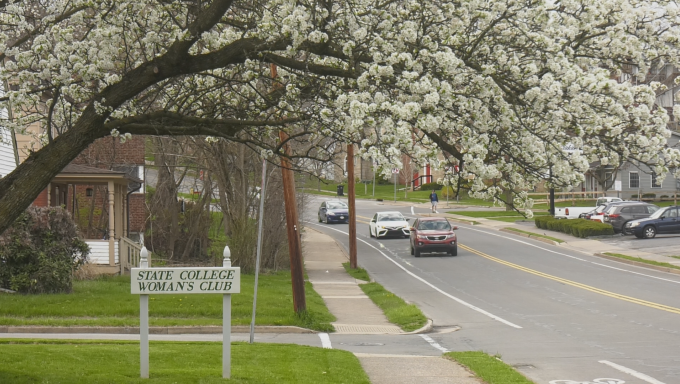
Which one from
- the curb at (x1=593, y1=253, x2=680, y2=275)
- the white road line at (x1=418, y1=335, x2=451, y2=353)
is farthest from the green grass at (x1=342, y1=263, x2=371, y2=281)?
the white road line at (x1=418, y1=335, x2=451, y2=353)

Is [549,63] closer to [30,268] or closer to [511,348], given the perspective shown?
[511,348]

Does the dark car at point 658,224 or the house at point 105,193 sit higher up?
the house at point 105,193

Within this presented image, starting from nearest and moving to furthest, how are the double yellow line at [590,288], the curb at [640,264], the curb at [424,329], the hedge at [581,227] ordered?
the curb at [424,329], the double yellow line at [590,288], the curb at [640,264], the hedge at [581,227]

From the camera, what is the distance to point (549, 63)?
8836mm

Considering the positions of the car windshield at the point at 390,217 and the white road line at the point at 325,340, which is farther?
the car windshield at the point at 390,217

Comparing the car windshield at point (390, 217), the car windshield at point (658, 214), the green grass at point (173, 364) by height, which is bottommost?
the green grass at point (173, 364)

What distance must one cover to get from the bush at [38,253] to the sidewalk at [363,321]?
677 centimetres

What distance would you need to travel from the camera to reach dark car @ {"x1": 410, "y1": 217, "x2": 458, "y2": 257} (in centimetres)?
3588

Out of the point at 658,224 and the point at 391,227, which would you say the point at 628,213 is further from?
the point at 391,227

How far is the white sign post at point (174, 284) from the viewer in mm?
9602

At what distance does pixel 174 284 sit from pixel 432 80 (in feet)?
12.3

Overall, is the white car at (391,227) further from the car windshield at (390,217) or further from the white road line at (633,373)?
the white road line at (633,373)

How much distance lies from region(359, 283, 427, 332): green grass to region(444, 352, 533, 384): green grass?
15.4 feet

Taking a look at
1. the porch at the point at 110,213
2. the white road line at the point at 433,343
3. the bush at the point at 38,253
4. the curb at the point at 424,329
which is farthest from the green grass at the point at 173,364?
the porch at the point at 110,213
